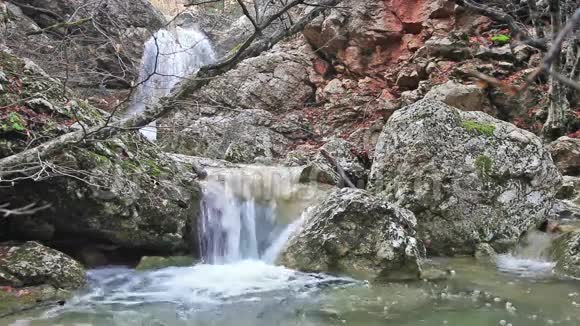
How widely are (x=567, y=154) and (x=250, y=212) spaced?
6.26 meters

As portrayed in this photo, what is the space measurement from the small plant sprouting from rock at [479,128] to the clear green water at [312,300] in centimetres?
210

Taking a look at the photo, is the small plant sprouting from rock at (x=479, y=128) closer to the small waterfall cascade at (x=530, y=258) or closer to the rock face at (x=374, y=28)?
the small waterfall cascade at (x=530, y=258)

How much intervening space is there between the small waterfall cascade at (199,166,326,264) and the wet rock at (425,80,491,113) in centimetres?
421

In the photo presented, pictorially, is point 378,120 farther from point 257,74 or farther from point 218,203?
point 218,203

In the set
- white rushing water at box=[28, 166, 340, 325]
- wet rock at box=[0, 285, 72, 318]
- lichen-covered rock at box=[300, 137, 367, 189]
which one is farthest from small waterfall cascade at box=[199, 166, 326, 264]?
wet rock at box=[0, 285, 72, 318]

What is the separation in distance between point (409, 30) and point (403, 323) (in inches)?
408

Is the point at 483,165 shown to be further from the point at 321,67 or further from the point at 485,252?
the point at 321,67

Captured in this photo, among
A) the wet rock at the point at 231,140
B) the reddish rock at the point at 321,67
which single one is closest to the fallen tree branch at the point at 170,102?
the wet rock at the point at 231,140

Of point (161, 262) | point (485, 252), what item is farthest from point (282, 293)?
point (485, 252)

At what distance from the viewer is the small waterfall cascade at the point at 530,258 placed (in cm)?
588

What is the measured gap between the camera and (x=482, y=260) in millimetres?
6449

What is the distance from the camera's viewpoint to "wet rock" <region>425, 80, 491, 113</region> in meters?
10.7

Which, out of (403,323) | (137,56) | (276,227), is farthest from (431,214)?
(137,56)

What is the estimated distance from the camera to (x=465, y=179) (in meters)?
6.96
